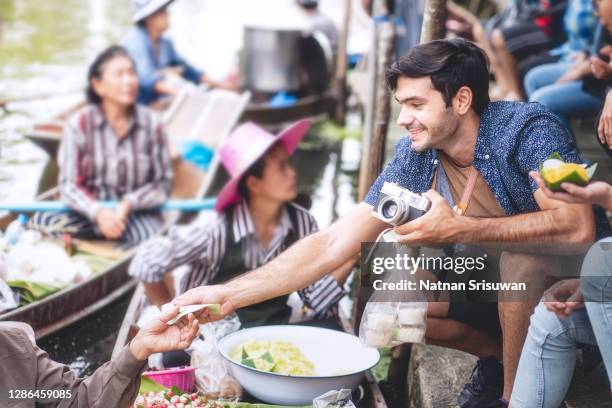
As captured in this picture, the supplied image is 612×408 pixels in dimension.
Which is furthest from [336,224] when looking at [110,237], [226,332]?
[110,237]

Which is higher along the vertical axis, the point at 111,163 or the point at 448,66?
the point at 448,66

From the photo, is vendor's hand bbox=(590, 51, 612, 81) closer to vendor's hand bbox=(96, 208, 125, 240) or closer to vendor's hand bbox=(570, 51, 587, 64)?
vendor's hand bbox=(570, 51, 587, 64)

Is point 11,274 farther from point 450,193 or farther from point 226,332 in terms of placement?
point 450,193

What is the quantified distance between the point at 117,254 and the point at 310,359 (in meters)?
2.28

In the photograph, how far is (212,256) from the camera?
379 centimetres

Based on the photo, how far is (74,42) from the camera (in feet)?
51.2

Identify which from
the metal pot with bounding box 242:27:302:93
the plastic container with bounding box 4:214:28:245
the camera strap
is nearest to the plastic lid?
Answer: the plastic container with bounding box 4:214:28:245

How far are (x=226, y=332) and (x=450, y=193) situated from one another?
120 centimetres

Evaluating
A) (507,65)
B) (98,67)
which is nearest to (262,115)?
(507,65)

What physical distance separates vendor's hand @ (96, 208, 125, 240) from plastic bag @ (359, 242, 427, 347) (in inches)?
110

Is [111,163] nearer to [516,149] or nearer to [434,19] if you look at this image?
[434,19]

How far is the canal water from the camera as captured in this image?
5039 mm

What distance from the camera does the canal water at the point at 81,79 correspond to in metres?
5.04

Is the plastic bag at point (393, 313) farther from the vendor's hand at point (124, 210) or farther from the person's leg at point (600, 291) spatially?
the vendor's hand at point (124, 210)
